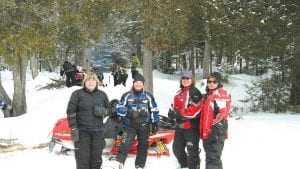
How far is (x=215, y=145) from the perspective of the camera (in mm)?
7176

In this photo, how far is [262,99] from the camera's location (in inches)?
661

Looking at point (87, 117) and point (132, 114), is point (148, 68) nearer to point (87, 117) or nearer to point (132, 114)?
point (132, 114)

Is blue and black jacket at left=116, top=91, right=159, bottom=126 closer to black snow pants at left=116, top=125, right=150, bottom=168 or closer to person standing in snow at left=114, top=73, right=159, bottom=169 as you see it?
person standing in snow at left=114, top=73, right=159, bottom=169

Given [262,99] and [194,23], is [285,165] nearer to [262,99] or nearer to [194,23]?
[262,99]

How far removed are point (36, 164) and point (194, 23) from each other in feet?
35.6

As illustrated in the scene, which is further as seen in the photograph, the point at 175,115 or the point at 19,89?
the point at 19,89

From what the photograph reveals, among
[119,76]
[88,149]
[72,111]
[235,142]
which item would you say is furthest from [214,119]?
[119,76]

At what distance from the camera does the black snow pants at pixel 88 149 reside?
293 inches

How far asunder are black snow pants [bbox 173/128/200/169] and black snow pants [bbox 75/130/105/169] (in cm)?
130

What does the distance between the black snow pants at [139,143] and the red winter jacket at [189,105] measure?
92 centimetres

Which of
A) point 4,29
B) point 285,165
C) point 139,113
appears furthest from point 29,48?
point 285,165

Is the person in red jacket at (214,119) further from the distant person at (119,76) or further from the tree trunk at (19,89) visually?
the distant person at (119,76)

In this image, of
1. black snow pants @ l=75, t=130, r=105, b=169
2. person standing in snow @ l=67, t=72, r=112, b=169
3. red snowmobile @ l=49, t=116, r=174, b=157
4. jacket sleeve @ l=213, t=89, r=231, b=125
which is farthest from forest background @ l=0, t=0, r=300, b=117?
jacket sleeve @ l=213, t=89, r=231, b=125

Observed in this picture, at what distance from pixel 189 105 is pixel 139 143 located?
1.34m
